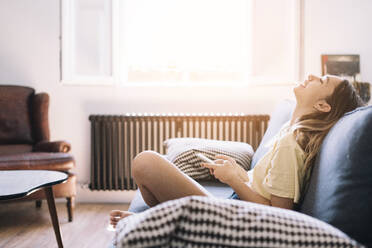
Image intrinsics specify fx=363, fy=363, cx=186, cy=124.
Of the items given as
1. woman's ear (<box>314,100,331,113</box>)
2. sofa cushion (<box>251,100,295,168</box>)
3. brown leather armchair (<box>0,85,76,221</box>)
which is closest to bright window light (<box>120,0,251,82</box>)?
brown leather armchair (<box>0,85,76,221</box>)

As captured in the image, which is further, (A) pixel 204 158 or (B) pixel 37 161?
(B) pixel 37 161

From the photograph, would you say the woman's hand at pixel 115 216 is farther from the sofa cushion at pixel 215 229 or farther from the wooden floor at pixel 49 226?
the wooden floor at pixel 49 226

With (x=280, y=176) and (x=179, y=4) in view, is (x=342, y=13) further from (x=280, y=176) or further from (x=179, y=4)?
(x=280, y=176)

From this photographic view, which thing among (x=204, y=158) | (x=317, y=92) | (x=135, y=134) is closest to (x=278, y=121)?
(x=204, y=158)

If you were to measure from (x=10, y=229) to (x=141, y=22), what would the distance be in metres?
2.11

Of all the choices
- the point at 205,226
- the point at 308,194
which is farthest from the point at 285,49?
the point at 205,226

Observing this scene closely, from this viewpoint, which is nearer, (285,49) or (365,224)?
(365,224)

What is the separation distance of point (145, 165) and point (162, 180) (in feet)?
0.31

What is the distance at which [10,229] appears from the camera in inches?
95.9

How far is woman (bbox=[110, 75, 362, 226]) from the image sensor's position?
3.80ft

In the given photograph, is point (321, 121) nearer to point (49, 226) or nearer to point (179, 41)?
point (49, 226)

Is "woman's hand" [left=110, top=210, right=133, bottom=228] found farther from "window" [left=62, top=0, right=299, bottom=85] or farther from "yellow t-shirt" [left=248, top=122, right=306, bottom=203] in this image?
"window" [left=62, top=0, right=299, bottom=85]

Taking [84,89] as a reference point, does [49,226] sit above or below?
below

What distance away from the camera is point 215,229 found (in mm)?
690
